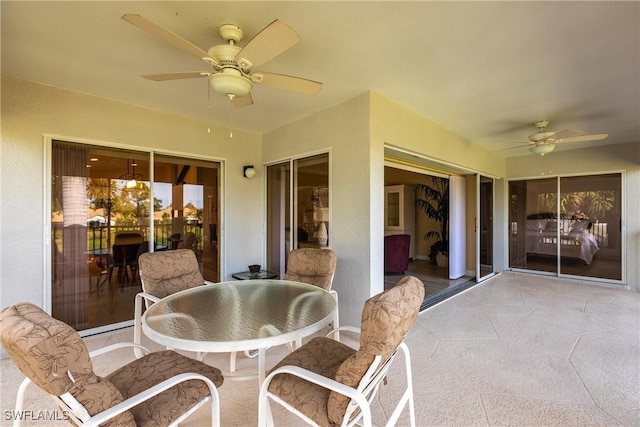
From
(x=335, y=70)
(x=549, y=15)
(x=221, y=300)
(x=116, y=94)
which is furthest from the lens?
(x=116, y=94)

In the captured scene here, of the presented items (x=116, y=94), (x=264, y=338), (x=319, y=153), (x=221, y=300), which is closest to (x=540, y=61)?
(x=319, y=153)

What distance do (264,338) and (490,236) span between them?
20.4 feet

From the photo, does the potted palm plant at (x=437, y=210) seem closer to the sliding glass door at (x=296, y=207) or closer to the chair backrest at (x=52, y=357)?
the sliding glass door at (x=296, y=207)

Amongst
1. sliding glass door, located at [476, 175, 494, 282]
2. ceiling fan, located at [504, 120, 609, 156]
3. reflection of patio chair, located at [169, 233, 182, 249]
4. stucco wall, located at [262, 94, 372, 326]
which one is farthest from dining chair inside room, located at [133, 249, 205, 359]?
sliding glass door, located at [476, 175, 494, 282]

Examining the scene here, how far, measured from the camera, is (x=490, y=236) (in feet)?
20.3

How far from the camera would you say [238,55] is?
175 centimetres

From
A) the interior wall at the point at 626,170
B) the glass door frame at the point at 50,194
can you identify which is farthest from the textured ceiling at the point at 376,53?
the interior wall at the point at 626,170

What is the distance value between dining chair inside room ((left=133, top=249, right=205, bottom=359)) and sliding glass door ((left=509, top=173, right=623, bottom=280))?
6.82 m

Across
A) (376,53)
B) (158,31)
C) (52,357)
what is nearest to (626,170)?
(376,53)

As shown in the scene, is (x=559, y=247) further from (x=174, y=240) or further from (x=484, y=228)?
(x=174, y=240)

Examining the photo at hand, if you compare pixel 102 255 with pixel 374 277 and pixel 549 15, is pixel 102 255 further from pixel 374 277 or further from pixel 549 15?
pixel 549 15

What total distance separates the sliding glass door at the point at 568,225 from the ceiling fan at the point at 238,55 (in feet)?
20.9

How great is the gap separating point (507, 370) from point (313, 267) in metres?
1.92

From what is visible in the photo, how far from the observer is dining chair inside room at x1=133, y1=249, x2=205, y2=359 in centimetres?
241
